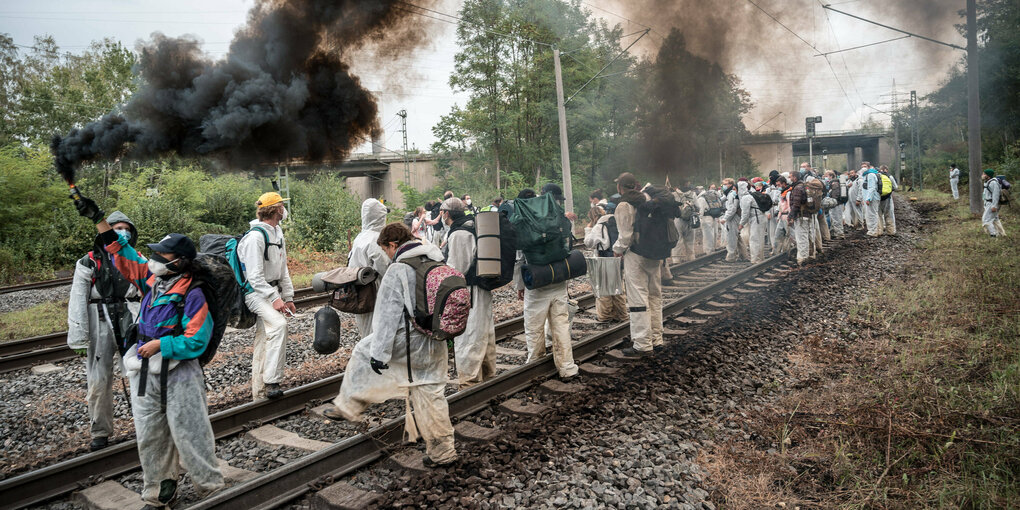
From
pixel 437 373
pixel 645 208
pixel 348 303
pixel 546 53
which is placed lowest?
pixel 437 373

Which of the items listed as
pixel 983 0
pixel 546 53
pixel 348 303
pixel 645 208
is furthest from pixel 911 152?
pixel 348 303

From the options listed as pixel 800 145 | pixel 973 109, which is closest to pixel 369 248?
pixel 973 109

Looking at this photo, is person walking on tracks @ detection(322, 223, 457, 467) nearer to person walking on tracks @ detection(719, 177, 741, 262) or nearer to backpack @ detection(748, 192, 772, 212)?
person walking on tracks @ detection(719, 177, 741, 262)

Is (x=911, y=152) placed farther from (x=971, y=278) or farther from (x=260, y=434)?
(x=260, y=434)

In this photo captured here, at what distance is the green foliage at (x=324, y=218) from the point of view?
2062cm

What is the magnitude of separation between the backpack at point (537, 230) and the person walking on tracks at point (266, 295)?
242 cm

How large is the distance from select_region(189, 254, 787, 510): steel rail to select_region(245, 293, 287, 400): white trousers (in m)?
1.57

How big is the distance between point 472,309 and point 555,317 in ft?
3.18

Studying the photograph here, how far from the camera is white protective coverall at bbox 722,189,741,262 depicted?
13.9 m

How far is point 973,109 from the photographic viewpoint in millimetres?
16172

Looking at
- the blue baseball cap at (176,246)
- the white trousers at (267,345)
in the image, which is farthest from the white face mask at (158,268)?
the white trousers at (267,345)

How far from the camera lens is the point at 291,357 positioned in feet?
26.1

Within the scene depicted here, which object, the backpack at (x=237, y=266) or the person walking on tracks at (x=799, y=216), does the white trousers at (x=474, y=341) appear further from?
the person walking on tracks at (x=799, y=216)

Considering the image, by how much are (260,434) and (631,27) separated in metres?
13.9
